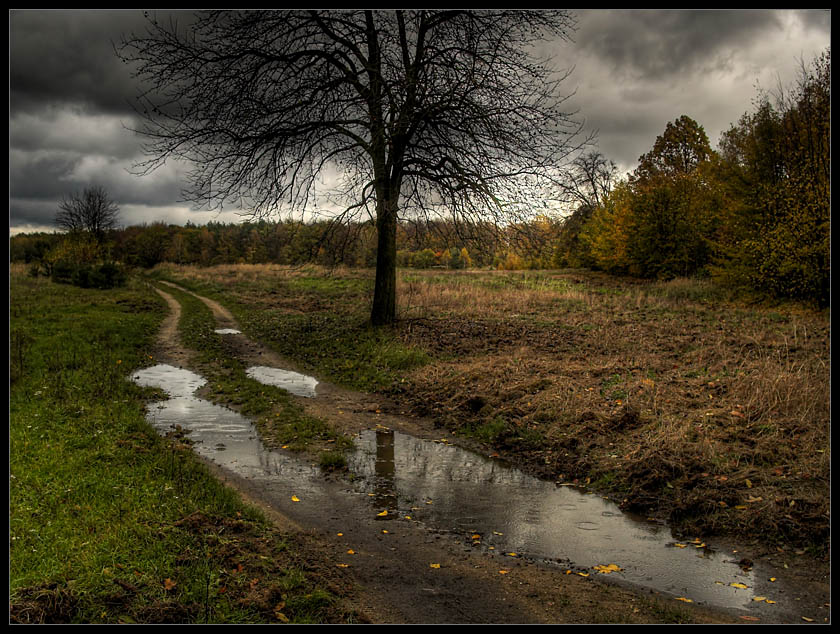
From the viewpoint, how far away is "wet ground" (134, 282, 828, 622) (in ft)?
15.1

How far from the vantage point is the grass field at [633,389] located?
21.5ft

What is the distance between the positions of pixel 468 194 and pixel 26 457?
402 inches

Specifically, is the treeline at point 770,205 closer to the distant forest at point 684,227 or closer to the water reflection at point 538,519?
the distant forest at point 684,227

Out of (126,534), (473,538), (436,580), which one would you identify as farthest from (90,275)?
(436,580)


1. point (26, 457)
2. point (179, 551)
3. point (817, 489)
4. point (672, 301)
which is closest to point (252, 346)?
point (26, 457)

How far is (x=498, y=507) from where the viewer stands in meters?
6.55

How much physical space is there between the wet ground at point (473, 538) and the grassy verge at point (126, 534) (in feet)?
1.97

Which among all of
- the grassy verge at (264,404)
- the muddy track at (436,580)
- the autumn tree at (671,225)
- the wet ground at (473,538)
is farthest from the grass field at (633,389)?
the autumn tree at (671,225)

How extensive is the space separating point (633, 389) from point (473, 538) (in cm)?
521

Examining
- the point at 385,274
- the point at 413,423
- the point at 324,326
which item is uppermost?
the point at 385,274

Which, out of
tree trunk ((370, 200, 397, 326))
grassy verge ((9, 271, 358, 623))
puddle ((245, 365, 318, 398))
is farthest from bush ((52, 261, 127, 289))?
grassy verge ((9, 271, 358, 623))

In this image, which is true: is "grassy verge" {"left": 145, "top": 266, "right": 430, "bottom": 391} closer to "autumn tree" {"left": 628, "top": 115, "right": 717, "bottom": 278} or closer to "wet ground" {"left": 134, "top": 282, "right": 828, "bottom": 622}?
"wet ground" {"left": 134, "top": 282, "right": 828, "bottom": 622}

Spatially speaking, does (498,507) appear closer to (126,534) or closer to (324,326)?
(126,534)

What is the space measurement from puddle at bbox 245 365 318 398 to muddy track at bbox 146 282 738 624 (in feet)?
15.8
